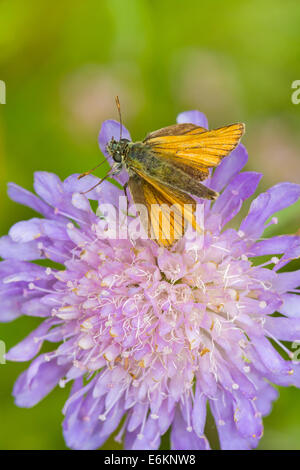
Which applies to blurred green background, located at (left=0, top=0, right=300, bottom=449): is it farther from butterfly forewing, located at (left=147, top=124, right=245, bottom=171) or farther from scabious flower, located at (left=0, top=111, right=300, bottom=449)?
butterfly forewing, located at (left=147, top=124, right=245, bottom=171)

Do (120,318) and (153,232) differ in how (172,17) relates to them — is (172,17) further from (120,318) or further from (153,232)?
(120,318)

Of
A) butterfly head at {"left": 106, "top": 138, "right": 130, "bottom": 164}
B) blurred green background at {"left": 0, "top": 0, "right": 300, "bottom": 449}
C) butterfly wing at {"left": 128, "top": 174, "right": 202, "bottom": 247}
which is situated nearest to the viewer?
butterfly wing at {"left": 128, "top": 174, "right": 202, "bottom": 247}

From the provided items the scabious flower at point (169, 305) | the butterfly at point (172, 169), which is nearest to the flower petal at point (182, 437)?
the scabious flower at point (169, 305)

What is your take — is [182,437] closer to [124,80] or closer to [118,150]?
[118,150]

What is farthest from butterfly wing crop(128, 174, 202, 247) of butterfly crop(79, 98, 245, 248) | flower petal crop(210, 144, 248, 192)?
flower petal crop(210, 144, 248, 192)

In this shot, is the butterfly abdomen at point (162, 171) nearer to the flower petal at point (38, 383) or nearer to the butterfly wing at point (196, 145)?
the butterfly wing at point (196, 145)

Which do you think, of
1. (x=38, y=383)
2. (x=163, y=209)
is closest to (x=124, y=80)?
(x=163, y=209)
